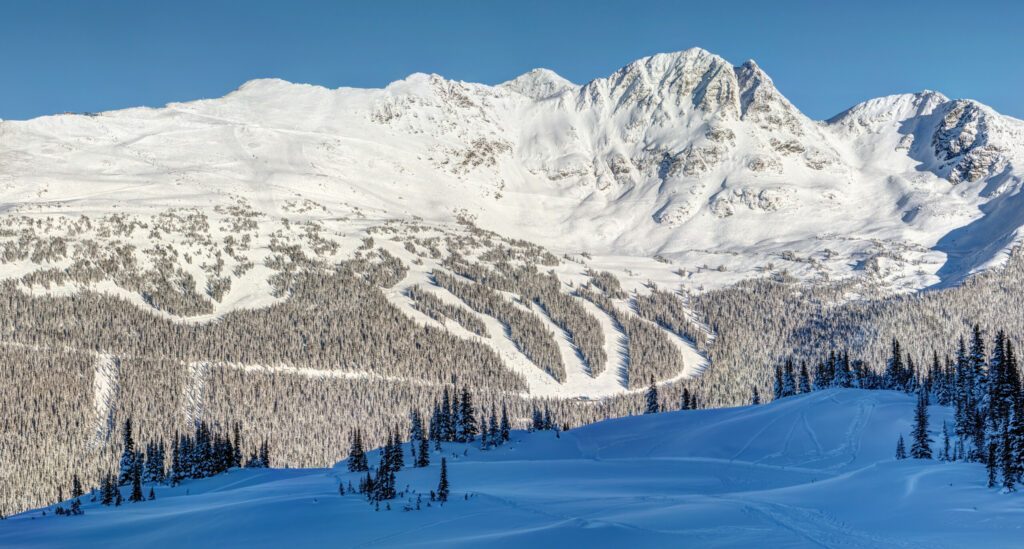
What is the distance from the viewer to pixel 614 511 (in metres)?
45.7

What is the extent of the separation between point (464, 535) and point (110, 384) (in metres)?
177

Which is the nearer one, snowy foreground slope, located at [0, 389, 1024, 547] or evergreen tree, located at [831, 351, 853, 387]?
snowy foreground slope, located at [0, 389, 1024, 547]

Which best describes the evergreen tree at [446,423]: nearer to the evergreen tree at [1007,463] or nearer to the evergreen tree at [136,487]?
the evergreen tree at [136,487]

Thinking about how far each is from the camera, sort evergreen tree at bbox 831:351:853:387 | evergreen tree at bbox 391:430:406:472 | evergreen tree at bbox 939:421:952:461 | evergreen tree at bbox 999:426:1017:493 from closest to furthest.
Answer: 1. evergreen tree at bbox 999:426:1017:493
2. evergreen tree at bbox 391:430:406:472
3. evergreen tree at bbox 939:421:952:461
4. evergreen tree at bbox 831:351:853:387

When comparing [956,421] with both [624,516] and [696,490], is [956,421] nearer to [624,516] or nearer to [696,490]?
[696,490]

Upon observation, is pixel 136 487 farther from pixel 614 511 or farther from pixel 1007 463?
pixel 1007 463

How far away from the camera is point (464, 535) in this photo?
40.2m

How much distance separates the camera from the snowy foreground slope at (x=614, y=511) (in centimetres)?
3856

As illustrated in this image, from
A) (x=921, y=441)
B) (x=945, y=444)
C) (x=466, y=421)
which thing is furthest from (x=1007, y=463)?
(x=466, y=421)

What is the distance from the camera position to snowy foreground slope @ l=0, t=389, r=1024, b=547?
38562mm

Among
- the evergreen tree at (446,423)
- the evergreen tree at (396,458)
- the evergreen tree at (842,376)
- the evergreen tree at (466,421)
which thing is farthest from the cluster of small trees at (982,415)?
the evergreen tree at (446,423)

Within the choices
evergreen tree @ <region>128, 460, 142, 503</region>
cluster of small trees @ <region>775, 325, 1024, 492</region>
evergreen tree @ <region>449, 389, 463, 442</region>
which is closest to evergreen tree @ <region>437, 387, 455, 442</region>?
evergreen tree @ <region>449, 389, 463, 442</region>

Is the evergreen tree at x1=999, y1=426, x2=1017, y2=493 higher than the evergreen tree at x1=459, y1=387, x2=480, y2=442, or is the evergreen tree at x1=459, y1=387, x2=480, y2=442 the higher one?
the evergreen tree at x1=459, y1=387, x2=480, y2=442

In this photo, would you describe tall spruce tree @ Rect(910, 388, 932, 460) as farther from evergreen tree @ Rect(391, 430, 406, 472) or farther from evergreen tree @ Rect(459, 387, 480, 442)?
evergreen tree @ Rect(459, 387, 480, 442)
